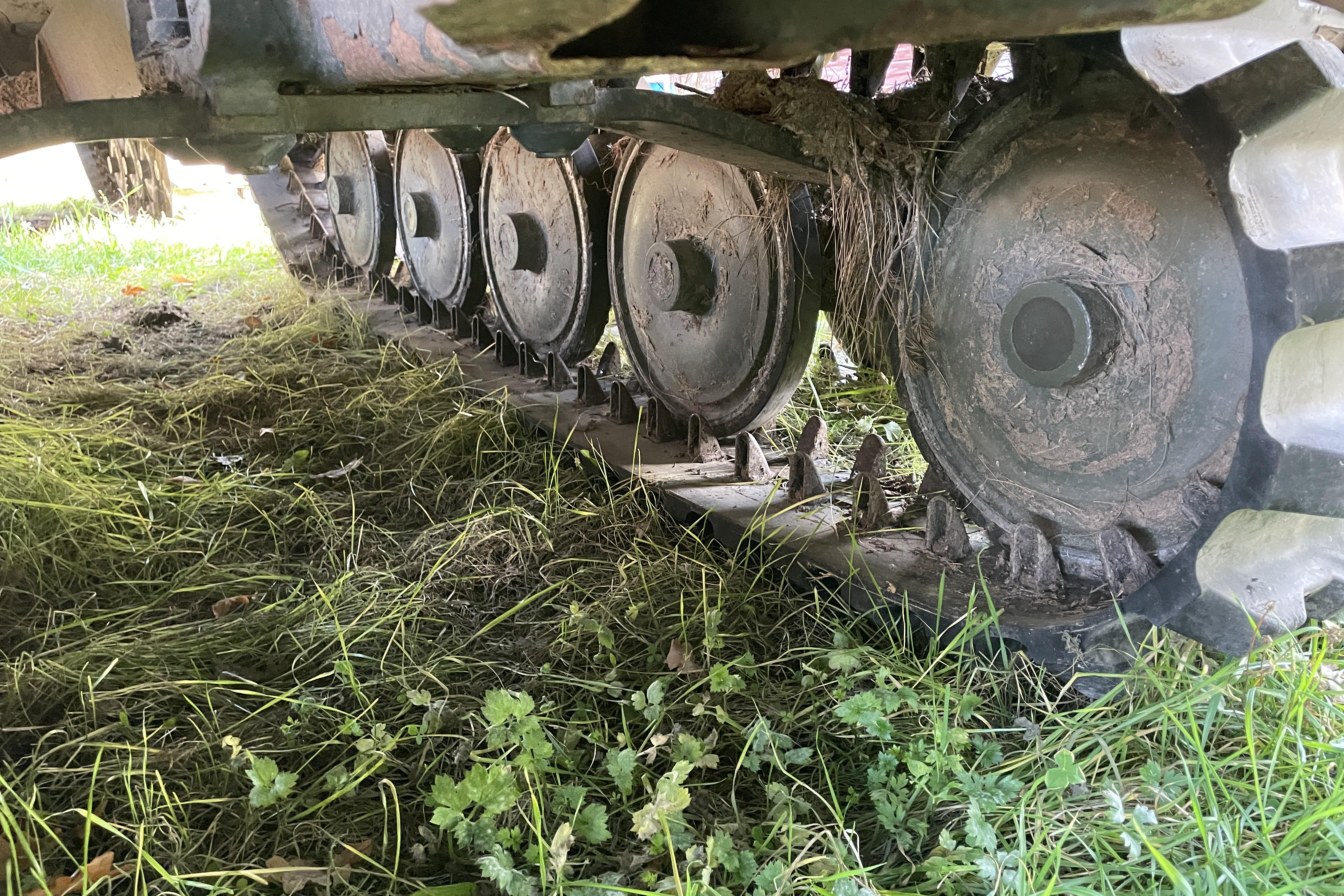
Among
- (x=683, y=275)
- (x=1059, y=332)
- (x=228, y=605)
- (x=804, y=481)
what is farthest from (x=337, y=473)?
(x=1059, y=332)

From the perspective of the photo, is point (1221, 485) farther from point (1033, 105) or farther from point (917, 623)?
point (1033, 105)

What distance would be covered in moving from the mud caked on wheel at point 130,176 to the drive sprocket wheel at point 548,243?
17.3 ft

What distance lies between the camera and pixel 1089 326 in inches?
60.9

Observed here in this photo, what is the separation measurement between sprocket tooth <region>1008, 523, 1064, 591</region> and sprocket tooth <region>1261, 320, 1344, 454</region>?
1.64ft

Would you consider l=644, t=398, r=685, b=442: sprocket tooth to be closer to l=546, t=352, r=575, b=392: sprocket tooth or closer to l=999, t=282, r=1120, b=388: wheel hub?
l=546, t=352, r=575, b=392: sprocket tooth

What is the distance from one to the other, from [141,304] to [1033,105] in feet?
15.3

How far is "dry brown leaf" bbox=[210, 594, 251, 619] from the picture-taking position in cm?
201

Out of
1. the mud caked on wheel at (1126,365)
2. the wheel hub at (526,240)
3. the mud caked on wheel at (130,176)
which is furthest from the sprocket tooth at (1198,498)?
the mud caked on wheel at (130,176)

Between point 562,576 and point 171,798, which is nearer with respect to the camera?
point 171,798

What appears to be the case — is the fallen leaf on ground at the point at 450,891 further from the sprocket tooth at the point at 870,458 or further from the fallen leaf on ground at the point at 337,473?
the fallen leaf on ground at the point at 337,473

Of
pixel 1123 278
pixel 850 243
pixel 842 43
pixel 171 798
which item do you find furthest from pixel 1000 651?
pixel 171 798

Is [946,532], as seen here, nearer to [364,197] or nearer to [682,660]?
[682,660]

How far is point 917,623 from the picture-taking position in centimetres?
174

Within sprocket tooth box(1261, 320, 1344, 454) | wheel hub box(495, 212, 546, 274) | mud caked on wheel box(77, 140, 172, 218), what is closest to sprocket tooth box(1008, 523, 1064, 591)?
sprocket tooth box(1261, 320, 1344, 454)
